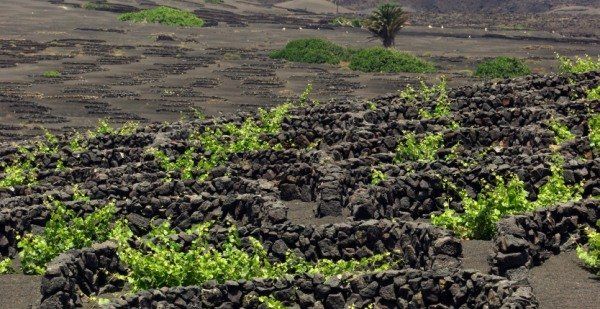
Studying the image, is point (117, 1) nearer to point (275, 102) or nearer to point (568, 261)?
point (275, 102)

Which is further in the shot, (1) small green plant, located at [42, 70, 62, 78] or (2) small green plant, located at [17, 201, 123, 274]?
(1) small green plant, located at [42, 70, 62, 78]

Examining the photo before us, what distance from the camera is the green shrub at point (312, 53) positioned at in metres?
102

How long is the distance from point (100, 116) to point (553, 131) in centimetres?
3387

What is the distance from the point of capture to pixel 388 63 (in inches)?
3775

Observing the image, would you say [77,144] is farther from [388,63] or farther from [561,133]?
[388,63]

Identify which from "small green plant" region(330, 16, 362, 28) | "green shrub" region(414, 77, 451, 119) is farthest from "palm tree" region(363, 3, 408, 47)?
"green shrub" region(414, 77, 451, 119)

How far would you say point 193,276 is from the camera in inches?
1051

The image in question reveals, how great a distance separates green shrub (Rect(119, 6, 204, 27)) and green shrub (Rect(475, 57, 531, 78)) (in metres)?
48.6

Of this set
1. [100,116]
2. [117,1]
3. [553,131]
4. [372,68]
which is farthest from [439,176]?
[117,1]

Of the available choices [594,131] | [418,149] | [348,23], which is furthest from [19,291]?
[348,23]

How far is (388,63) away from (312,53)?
953 cm

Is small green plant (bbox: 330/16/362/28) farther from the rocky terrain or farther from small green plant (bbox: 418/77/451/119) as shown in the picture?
small green plant (bbox: 418/77/451/119)

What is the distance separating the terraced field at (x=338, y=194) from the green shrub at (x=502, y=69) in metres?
32.3

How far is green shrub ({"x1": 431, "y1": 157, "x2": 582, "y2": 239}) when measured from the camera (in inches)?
1252
